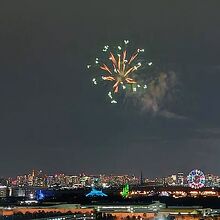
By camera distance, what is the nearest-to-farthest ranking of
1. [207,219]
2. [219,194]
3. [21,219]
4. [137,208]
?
[21,219]
[207,219]
[137,208]
[219,194]

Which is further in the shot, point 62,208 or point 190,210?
point 190,210

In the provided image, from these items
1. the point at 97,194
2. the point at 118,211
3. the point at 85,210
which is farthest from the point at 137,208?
the point at 97,194

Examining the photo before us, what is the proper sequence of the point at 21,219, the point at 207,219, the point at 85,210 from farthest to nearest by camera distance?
1. the point at 85,210
2. the point at 207,219
3. the point at 21,219

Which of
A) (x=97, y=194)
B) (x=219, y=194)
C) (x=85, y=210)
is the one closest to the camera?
(x=85, y=210)

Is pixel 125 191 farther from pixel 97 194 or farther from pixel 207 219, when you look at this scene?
pixel 207 219

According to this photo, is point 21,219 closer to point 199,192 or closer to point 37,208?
point 37,208

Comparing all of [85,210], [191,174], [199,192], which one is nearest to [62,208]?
[85,210]

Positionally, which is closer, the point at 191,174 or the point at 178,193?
the point at 191,174

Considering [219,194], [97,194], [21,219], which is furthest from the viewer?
[219,194]
